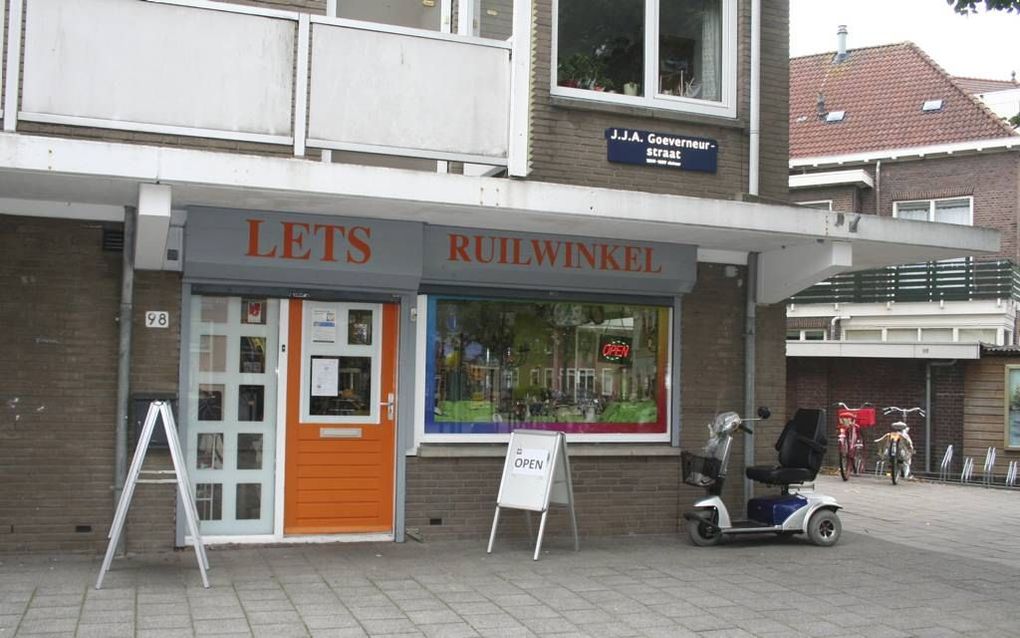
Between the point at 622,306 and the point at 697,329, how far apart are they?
2.64 ft

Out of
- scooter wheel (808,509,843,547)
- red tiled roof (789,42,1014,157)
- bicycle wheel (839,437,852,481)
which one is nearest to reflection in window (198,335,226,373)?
scooter wheel (808,509,843,547)

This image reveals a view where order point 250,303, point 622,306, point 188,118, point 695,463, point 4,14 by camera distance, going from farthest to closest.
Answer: point 622,306
point 695,463
point 250,303
point 188,118
point 4,14

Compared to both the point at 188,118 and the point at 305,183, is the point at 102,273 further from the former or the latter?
the point at 305,183

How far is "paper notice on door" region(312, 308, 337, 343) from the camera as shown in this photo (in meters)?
9.48

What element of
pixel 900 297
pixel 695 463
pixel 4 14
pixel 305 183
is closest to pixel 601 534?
pixel 695 463

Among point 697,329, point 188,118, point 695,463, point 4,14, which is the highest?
point 4,14

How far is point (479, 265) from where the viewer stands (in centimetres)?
973

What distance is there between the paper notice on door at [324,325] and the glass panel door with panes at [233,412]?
0.33m

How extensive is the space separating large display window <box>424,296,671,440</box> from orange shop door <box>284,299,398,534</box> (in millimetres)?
473

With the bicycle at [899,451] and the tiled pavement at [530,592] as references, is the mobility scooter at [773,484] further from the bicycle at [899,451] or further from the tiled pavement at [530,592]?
the bicycle at [899,451]

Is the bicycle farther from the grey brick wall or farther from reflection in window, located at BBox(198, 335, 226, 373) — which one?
the grey brick wall

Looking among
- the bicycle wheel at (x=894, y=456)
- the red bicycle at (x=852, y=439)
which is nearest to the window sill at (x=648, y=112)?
the bicycle wheel at (x=894, y=456)

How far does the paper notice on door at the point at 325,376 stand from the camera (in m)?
9.46

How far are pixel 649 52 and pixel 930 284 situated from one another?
17957 mm
